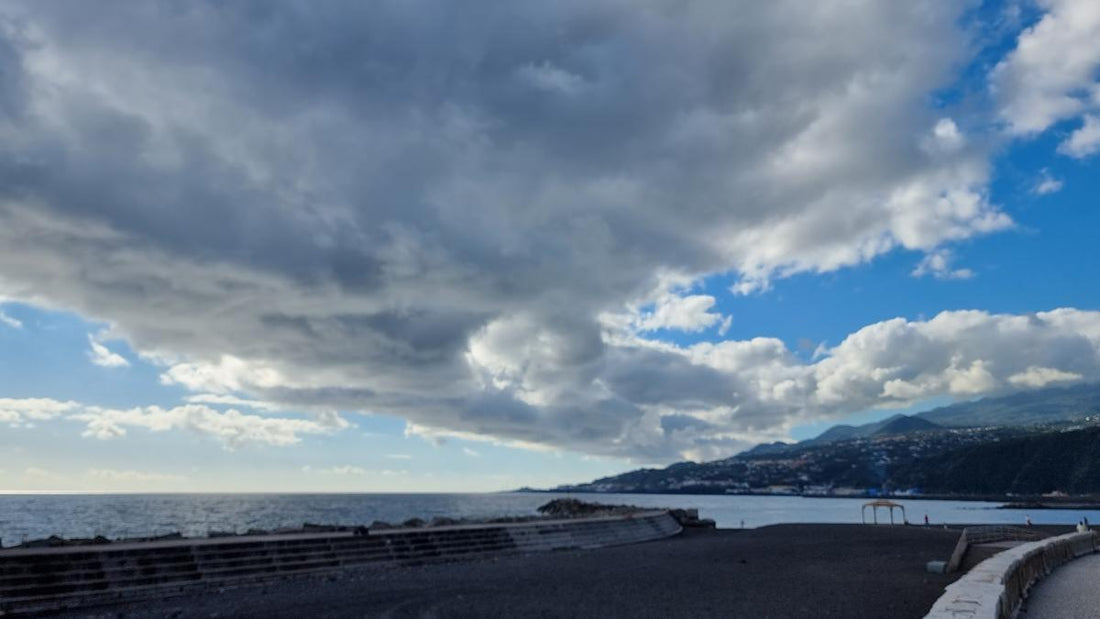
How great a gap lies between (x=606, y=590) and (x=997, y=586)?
12672 mm

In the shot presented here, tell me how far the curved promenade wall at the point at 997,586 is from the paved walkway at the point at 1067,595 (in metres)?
0.28

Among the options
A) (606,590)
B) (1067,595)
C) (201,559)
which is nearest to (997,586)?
(1067,595)

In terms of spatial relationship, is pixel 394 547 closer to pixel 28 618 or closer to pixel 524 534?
pixel 524 534

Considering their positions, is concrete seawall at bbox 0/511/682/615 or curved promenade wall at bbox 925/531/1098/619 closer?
curved promenade wall at bbox 925/531/1098/619

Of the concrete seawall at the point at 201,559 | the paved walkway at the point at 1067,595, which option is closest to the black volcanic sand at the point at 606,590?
the concrete seawall at the point at 201,559

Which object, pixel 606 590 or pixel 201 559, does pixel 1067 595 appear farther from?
pixel 201 559

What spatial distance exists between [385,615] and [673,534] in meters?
45.6

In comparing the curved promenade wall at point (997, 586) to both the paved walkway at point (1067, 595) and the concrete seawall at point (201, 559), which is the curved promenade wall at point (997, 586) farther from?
the concrete seawall at point (201, 559)

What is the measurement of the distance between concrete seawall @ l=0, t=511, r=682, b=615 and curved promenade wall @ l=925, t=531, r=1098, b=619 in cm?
2171

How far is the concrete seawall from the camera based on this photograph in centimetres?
2033

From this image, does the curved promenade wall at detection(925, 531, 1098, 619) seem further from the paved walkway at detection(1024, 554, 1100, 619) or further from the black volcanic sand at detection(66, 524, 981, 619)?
the black volcanic sand at detection(66, 524, 981, 619)

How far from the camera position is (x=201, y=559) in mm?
24422

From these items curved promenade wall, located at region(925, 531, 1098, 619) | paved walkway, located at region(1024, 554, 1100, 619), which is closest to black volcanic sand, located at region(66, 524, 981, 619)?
curved promenade wall, located at region(925, 531, 1098, 619)

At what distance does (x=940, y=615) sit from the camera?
388 inches
